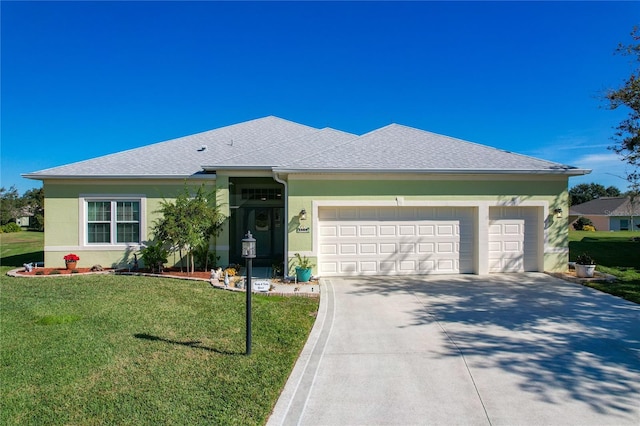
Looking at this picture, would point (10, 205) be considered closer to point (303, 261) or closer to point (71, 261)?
point (71, 261)

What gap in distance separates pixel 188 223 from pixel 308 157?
14.4 ft

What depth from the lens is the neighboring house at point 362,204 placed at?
1106 centimetres

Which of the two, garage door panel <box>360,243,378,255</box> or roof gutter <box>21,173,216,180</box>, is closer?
garage door panel <box>360,243,378,255</box>

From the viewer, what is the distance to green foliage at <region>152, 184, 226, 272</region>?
36.1ft

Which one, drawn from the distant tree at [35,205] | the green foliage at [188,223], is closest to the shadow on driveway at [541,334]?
the green foliage at [188,223]

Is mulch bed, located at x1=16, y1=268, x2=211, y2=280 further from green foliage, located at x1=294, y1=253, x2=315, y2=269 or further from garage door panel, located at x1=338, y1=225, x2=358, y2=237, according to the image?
garage door panel, located at x1=338, y1=225, x2=358, y2=237

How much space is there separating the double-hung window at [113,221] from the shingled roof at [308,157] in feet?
3.53

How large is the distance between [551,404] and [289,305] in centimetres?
519

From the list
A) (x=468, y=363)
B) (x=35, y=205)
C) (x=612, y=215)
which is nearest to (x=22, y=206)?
(x=35, y=205)

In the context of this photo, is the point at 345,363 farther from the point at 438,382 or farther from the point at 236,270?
the point at 236,270

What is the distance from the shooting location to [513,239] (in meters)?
11.8

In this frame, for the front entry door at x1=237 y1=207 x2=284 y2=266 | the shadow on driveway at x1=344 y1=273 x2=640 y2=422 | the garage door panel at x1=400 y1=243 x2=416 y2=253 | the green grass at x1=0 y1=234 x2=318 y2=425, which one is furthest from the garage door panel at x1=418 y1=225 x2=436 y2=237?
the front entry door at x1=237 y1=207 x2=284 y2=266

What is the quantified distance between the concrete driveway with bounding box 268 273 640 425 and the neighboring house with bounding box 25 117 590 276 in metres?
2.99

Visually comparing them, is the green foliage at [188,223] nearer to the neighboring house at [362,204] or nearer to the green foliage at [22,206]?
the neighboring house at [362,204]
